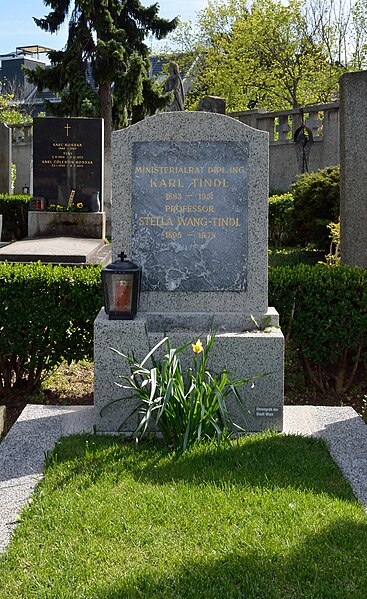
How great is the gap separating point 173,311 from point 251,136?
1.39 meters

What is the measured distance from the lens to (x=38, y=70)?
23.6 metres

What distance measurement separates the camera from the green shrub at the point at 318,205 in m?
12.9

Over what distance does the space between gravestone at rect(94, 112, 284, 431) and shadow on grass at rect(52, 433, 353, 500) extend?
901 mm

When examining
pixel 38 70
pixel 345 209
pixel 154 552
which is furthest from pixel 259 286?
pixel 38 70

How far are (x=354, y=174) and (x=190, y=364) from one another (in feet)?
13.7

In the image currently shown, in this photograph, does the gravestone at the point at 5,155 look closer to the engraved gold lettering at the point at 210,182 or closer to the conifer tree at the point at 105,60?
the conifer tree at the point at 105,60

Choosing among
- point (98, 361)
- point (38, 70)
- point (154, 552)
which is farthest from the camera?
point (38, 70)

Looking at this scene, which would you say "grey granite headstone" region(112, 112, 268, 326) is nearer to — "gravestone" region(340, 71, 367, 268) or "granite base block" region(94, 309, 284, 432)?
"granite base block" region(94, 309, 284, 432)

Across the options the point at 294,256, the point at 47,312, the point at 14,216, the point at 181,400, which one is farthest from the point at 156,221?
the point at 14,216

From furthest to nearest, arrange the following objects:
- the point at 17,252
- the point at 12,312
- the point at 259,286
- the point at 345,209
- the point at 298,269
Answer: the point at 17,252 → the point at 345,209 → the point at 298,269 → the point at 12,312 → the point at 259,286

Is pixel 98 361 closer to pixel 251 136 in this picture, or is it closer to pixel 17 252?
pixel 251 136

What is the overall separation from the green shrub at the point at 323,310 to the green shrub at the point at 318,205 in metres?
6.62

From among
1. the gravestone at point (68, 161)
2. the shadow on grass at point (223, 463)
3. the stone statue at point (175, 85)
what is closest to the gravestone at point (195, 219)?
the shadow on grass at point (223, 463)

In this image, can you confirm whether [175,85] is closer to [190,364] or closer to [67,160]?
[67,160]
